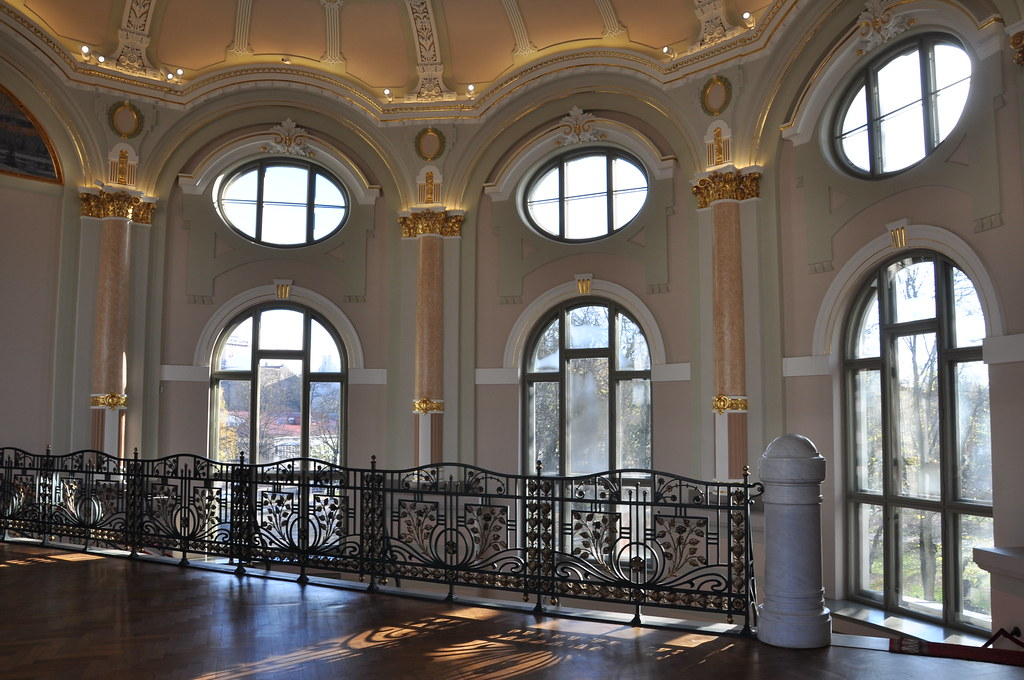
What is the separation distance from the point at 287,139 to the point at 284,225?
1367mm

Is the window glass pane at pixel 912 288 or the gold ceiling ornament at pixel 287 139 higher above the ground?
the gold ceiling ornament at pixel 287 139

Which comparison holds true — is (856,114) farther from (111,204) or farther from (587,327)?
(111,204)

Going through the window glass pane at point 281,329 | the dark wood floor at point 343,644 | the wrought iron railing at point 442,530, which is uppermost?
the window glass pane at point 281,329

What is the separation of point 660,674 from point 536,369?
740cm

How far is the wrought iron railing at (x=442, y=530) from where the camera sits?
20.2ft

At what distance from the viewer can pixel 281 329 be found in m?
12.9

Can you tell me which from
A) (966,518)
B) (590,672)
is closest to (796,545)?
(590,672)

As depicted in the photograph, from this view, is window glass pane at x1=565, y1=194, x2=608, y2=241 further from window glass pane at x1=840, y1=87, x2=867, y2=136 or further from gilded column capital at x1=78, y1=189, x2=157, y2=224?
gilded column capital at x1=78, y1=189, x2=157, y2=224

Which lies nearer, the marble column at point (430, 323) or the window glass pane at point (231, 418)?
the marble column at point (430, 323)

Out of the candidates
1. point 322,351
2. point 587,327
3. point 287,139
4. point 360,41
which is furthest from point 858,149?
point 287,139

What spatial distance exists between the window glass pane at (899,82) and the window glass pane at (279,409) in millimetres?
9016

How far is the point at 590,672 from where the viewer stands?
4.96m

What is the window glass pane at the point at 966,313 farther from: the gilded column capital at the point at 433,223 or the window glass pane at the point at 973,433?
the gilded column capital at the point at 433,223

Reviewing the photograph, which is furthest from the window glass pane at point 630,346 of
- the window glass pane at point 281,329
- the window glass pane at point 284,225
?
the window glass pane at point 284,225
